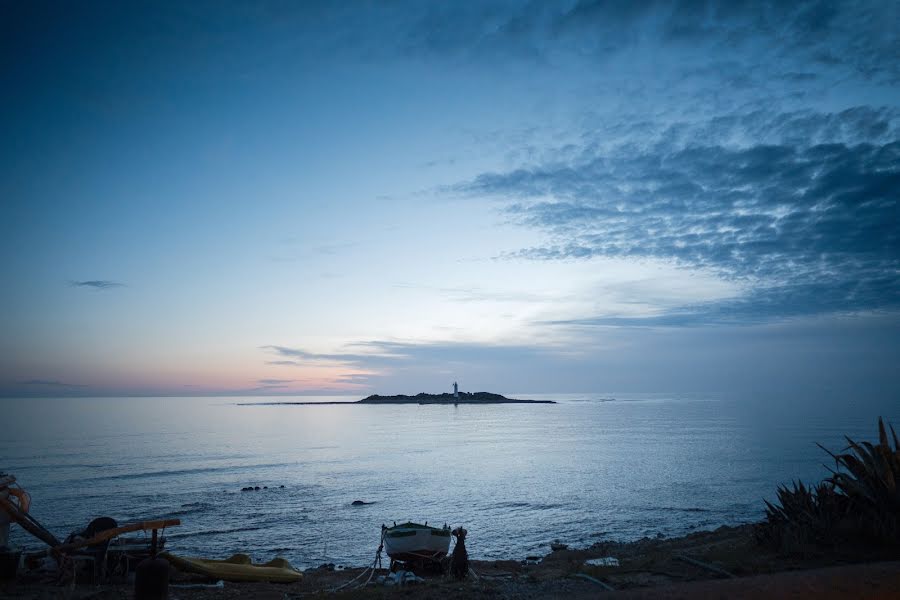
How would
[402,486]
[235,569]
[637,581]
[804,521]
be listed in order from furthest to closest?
1. [402,486]
2. [235,569]
3. [804,521]
4. [637,581]

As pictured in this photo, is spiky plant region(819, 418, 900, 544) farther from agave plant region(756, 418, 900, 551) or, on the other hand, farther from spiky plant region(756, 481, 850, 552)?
A: spiky plant region(756, 481, 850, 552)

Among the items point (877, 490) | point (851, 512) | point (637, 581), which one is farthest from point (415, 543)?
point (877, 490)

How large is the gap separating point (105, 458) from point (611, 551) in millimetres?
49049

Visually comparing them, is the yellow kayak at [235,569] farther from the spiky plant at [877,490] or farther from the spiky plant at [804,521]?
the spiky plant at [877,490]

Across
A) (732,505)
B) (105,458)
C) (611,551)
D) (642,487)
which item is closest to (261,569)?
(611,551)

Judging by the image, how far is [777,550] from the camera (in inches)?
429

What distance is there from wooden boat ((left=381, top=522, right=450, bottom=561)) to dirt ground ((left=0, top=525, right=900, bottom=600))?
2.32 feet

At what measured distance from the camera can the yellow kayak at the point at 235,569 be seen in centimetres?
1606

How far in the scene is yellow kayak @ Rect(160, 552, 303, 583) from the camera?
16062mm

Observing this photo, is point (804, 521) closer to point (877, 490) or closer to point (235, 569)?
point (877, 490)

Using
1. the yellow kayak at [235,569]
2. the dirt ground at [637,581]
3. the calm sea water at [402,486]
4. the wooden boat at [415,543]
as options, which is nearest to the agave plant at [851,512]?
the dirt ground at [637,581]

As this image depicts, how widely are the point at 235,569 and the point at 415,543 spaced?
213 inches

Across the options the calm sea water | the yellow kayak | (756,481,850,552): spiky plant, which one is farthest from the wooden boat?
(756,481,850,552): spiky plant

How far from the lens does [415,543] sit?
18.4 m
